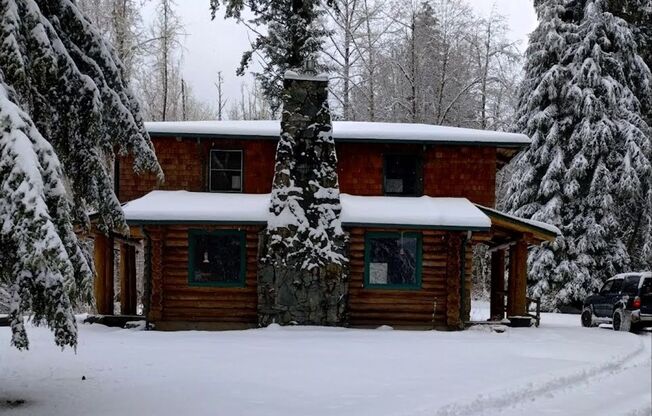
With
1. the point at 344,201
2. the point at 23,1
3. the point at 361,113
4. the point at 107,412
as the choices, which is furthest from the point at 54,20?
the point at 361,113

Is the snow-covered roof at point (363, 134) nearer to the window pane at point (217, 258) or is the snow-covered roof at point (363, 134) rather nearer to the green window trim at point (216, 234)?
the green window trim at point (216, 234)

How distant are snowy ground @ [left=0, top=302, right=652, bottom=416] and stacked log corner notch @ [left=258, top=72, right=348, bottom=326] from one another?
1160mm

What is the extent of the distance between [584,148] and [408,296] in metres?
13.9

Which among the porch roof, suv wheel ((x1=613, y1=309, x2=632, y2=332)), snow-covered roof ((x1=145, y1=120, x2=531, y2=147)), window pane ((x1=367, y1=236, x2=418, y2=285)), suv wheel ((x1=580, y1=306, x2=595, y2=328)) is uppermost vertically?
snow-covered roof ((x1=145, y1=120, x2=531, y2=147))

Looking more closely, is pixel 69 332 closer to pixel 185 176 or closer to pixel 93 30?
pixel 93 30

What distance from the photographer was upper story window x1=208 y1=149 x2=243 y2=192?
773 inches

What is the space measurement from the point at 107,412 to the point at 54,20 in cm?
479

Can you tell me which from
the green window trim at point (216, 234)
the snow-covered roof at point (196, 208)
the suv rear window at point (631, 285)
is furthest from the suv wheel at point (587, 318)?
the green window trim at point (216, 234)

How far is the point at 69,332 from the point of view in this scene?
6910mm

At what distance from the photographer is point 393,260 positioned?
716 inches

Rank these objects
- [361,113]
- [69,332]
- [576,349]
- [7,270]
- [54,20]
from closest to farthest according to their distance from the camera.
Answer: [7,270] → [69,332] → [54,20] → [576,349] → [361,113]

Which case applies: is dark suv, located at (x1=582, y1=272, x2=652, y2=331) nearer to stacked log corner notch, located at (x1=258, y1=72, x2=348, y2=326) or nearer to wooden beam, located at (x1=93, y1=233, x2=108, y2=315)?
→ stacked log corner notch, located at (x1=258, y1=72, x2=348, y2=326)

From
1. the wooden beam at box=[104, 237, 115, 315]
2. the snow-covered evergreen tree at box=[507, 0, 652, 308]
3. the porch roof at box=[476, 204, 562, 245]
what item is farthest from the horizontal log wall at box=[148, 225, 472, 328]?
the snow-covered evergreen tree at box=[507, 0, 652, 308]

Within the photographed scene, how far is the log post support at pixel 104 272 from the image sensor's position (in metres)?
18.2
